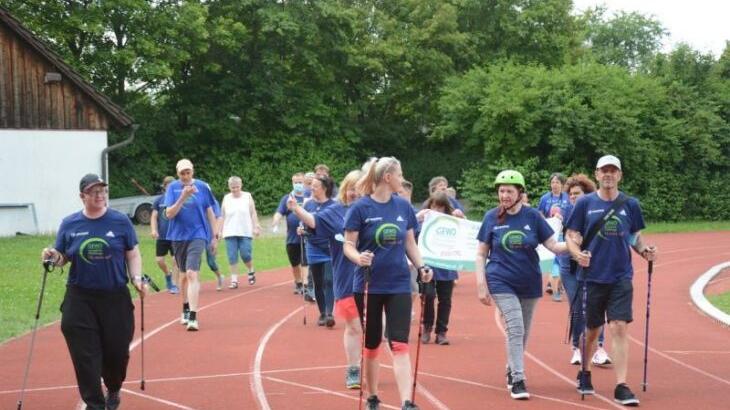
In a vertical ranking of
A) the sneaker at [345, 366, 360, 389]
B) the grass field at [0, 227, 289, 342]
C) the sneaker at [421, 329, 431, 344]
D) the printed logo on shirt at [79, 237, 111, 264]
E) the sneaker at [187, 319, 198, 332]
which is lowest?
the grass field at [0, 227, 289, 342]

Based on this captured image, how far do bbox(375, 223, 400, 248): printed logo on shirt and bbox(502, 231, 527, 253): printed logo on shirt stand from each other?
4.25 feet

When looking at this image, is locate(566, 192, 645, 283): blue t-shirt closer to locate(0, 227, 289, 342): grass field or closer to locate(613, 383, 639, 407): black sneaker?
locate(613, 383, 639, 407): black sneaker

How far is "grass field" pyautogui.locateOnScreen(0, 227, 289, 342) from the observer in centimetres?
1377

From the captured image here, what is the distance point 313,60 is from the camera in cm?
4388

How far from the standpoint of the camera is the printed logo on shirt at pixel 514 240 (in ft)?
27.8

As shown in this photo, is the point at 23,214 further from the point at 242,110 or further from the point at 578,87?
the point at 578,87

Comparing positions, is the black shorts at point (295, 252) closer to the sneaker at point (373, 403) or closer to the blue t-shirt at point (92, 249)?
the sneaker at point (373, 403)

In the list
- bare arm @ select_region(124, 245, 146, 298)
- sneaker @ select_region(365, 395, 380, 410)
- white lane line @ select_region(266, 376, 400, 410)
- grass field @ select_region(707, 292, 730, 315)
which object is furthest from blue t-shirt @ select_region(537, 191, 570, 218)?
bare arm @ select_region(124, 245, 146, 298)

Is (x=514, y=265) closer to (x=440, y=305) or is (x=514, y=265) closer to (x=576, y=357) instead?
(x=576, y=357)

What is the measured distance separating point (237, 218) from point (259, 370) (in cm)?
851

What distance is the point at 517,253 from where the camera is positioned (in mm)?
8484

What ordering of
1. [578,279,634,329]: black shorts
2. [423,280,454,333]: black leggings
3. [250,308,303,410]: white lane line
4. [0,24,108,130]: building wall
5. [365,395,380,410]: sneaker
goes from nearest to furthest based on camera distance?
[365,395,380,410]: sneaker
[578,279,634,329]: black shorts
[250,308,303,410]: white lane line
[423,280,454,333]: black leggings
[0,24,108,130]: building wall

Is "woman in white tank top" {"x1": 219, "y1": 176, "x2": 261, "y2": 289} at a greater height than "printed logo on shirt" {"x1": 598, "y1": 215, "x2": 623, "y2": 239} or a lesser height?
lesser

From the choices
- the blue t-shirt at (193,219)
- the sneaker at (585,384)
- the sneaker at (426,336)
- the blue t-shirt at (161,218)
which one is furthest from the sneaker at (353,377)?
the blue t-shirt at (161,218)
